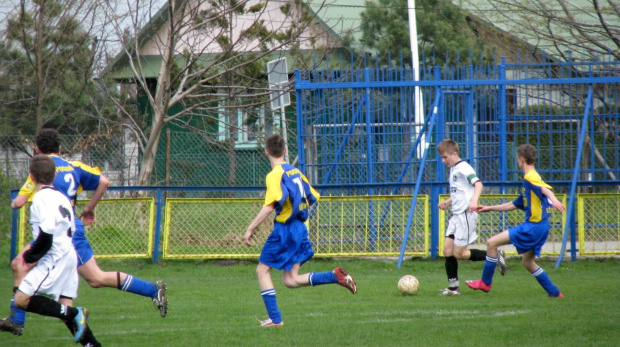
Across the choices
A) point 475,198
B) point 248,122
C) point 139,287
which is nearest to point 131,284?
point 139,287

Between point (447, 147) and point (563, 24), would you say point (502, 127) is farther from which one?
point (563, 24)

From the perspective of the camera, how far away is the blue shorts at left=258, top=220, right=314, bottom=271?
696 centimetres

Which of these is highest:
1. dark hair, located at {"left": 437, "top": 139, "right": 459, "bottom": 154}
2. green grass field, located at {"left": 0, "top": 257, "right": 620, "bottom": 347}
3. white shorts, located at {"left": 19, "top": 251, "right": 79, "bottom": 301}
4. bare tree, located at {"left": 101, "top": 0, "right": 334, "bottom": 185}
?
bare tree, located at {"left": 101, "top": 0, "right": 334, "bottom": 185}

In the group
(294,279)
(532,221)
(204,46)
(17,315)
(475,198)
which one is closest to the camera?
(17,315)

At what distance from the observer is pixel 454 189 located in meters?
9.34

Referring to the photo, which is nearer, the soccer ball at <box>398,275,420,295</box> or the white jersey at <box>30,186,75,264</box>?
the white jersey at <box>30,186,75,264</box>

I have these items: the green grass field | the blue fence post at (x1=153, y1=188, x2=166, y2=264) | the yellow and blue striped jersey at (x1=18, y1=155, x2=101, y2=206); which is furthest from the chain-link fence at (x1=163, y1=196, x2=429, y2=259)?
the yellow and blue striped jersey at (x1=18, y1=155, x2=101, y2=206)

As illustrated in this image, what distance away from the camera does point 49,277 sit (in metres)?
5.78

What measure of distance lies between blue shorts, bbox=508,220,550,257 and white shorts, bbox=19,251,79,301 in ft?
15.5

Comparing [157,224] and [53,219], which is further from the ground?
[53,219]

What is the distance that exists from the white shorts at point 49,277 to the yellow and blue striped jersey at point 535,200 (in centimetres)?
487

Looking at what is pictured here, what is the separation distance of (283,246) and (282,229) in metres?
0.15

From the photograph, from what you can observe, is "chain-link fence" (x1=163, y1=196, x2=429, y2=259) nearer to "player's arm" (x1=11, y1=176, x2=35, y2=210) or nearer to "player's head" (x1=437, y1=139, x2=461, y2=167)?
"player's head" (x1=437, y1=139, x2=461, y2=167)

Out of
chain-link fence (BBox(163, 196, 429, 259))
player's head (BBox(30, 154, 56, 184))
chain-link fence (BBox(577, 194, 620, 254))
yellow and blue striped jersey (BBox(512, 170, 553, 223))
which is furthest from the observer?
chain-link fence (BBox(163, 196, 429, 259))
